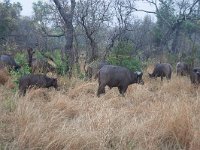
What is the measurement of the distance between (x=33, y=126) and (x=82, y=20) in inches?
428

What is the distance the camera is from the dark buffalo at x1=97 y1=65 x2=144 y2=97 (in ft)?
38.0

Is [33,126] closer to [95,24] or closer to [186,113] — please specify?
[186,113]

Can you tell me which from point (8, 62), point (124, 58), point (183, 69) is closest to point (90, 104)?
point (124, 58)

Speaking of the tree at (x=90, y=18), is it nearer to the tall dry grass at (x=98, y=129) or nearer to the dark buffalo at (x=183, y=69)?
the dark buffalo at (x=183, y=69)

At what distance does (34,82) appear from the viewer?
443 inches

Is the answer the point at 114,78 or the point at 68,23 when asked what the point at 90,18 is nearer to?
the point at 68,23

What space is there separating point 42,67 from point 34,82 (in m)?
4.14

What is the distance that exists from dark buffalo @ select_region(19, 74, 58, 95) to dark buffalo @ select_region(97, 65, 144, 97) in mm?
1567

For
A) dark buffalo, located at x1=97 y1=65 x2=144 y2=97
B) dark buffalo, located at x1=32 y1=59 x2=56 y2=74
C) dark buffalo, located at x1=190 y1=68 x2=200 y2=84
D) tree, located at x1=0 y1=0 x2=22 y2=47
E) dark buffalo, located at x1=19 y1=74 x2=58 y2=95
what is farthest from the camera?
tree, located at x1=0 y1=0 x2=22 y2=47

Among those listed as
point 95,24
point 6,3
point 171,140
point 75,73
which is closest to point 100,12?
point 95,24

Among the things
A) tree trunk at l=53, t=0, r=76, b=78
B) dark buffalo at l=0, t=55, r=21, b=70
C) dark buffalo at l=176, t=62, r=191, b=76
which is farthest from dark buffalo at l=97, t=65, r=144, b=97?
dark buffalo at l=176, t=62, r=191, b=76

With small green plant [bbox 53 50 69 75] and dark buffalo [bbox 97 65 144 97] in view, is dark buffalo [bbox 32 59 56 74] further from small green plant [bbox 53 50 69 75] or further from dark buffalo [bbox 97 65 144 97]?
dark buffalo [bbox 97 65 144 97]

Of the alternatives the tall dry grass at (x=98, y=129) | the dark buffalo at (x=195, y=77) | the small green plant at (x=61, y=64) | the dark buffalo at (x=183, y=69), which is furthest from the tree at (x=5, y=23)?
the tall dry grass at (x=98, y=129)

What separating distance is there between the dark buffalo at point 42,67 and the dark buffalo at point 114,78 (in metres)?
3.93
